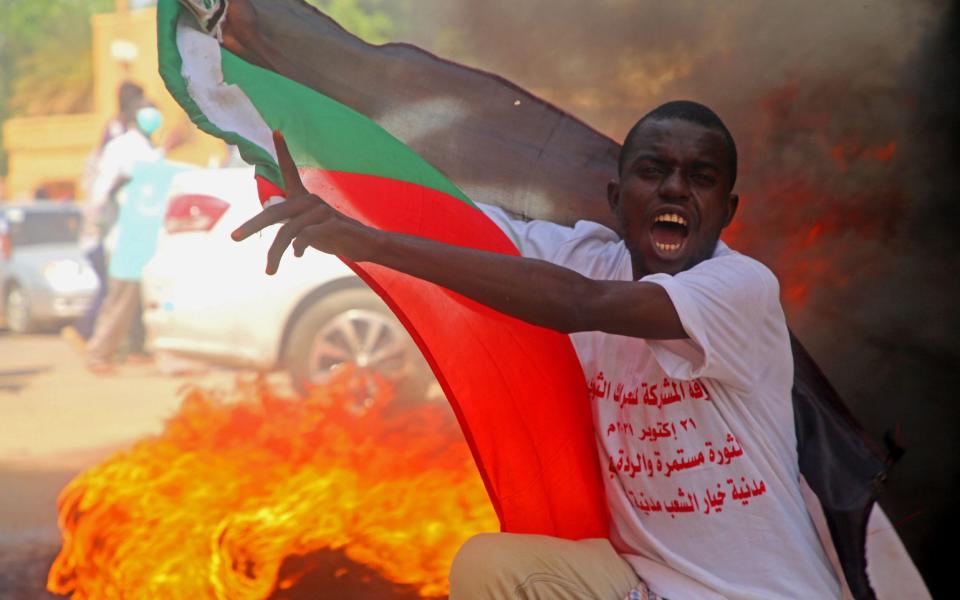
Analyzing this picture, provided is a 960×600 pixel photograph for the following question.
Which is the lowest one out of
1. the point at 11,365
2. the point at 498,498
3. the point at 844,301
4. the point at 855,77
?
the point at 498,498

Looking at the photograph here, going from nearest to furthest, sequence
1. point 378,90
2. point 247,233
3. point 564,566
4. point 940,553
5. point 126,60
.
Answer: point 247,233 < point 564,566 < point 378,90 < point 940,553 < point 126,60

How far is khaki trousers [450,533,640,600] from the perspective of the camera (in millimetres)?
2344

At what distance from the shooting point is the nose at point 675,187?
250 centimetres

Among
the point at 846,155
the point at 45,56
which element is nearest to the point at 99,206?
the point at 45,56

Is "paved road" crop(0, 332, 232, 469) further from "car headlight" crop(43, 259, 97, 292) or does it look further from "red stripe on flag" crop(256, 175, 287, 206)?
"red stripe on flag" crop(256, 175, 287, 206)

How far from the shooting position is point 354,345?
14.7ft

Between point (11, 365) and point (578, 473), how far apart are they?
3290 mm

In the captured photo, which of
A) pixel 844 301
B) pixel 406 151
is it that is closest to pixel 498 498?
pixel 406 151

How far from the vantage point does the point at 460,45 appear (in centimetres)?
396

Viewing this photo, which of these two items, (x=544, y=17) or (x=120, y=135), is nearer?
(x=544, y=17)

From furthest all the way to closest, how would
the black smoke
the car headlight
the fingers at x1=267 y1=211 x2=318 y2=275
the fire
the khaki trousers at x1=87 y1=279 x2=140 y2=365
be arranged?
the car headlight, the khaki trousers at x1=87 y1=279 x2=140 y2=365, the black smoke, the fire, the fingers at x1=267 y1=211 x2=318 y2=275

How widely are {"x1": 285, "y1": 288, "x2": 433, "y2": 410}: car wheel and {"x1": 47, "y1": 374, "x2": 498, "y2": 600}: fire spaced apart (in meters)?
0.10

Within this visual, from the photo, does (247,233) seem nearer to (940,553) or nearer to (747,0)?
(747,0)

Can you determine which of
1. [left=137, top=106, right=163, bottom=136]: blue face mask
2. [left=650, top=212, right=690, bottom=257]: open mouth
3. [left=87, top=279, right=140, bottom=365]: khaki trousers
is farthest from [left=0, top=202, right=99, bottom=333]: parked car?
[left=650, top=212, right=690, bottom=257]: open mouth
